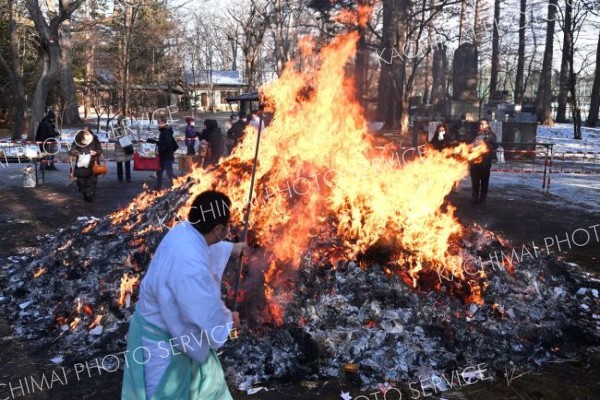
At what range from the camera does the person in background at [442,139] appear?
12.9 meters

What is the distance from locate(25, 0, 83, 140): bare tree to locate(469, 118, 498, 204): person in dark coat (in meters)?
13.7

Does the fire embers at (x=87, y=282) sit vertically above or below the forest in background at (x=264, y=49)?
below

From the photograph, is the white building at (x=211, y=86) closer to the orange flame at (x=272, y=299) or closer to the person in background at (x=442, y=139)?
the person in background at (x=442, y=139)

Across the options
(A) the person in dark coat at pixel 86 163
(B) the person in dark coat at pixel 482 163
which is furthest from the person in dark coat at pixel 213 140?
(B) the person in dark coat at pixel 482 163

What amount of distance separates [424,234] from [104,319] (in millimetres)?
3987

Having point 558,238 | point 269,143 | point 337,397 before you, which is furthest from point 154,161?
point 337,397

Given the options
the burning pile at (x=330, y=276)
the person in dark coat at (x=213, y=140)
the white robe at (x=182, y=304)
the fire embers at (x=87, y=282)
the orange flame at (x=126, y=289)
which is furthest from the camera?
the person in dark coat at (x=213, y=140)

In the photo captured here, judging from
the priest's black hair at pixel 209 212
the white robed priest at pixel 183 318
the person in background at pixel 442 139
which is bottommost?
the white robed priest at pixel 183 318

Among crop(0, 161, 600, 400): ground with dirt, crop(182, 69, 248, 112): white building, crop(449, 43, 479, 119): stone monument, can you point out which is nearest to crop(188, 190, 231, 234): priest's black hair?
crop(0, 161, 600, 400): ground with dirt

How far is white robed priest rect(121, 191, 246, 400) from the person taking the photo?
2.59 m

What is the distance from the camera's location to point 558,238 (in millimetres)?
9758

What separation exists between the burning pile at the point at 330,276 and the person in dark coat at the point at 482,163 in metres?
4.20

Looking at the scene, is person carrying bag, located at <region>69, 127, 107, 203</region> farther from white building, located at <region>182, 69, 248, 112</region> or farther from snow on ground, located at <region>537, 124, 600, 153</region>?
white building, located at <region>182, 69, 248, 112</region>

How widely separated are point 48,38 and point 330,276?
17.2m
